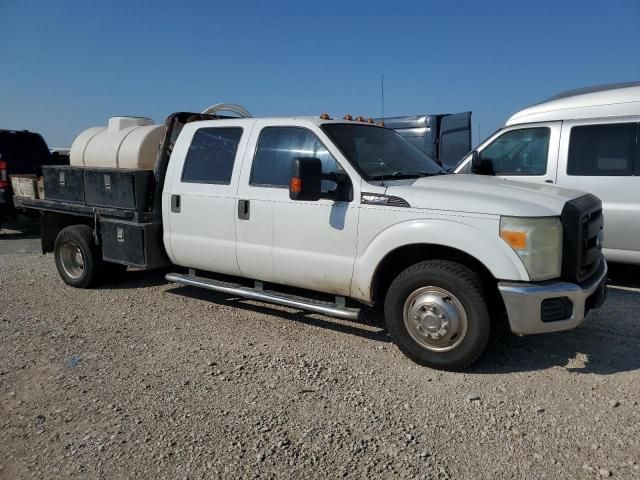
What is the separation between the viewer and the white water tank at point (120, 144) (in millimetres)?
5961

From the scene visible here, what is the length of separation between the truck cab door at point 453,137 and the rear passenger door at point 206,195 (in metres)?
7.86

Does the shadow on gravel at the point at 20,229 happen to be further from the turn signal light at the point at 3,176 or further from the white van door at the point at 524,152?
the white van door at the point at 524,152

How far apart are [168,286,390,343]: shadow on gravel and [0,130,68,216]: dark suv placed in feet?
19.2

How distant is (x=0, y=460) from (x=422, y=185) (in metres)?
3.28

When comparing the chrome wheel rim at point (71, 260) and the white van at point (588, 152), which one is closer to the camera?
the white van at point (588, 152)

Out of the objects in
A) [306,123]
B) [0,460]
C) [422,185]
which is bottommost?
[0,460]

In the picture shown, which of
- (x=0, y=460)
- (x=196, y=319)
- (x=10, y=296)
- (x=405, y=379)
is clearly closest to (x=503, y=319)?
(x=405, y=379)

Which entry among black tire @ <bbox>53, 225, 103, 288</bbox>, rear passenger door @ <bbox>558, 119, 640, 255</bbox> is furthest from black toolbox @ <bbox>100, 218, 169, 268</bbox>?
rear passenger door @ <bbox>558, 119, 640, 255</bbox>

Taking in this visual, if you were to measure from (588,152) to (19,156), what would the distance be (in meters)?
10.5

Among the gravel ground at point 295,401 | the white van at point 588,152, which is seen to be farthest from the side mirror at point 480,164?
the gravel ground at point 295,401

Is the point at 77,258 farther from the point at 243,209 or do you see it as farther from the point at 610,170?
the point at 610,170

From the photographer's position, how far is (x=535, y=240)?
359 centimetres

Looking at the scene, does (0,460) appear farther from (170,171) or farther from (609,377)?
(609,377)

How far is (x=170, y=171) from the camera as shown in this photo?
5527mm
